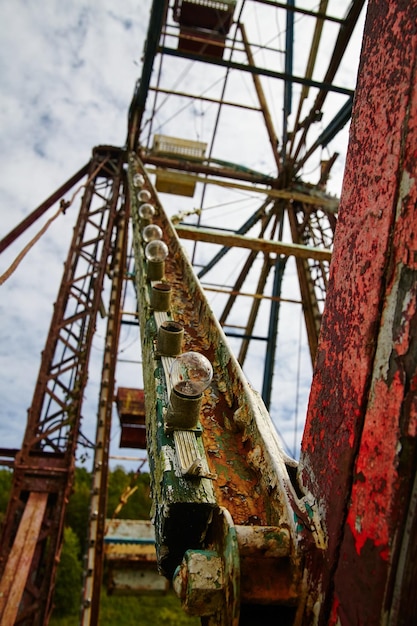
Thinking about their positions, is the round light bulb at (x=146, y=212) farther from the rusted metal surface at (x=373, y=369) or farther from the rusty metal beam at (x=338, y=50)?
the rusty metal beam at (x=338, y=50)

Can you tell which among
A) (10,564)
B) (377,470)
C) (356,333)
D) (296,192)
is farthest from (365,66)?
(296,192)

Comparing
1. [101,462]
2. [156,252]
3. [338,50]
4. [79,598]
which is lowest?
[79,598]

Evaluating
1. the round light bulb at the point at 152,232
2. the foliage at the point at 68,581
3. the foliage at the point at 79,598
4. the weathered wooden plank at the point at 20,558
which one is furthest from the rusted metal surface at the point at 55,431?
the foliage at the point at 68,581

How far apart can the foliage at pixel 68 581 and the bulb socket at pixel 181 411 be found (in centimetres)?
2537

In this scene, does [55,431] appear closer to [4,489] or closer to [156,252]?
[156,252]

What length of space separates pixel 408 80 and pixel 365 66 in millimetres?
253

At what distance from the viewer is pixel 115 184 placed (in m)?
8.20

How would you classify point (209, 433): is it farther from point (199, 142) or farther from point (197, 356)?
point (199, 142)

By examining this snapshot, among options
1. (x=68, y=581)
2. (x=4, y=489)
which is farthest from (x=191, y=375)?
(x=4, y=489)

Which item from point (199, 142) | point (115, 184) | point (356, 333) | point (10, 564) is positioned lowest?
point (10, 564)

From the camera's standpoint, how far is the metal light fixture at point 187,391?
152 centimetres

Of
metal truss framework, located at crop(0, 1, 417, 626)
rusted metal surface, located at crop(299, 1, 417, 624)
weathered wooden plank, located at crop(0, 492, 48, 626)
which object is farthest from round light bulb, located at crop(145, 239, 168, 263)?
weathered wooden plank, located at crop(0, 492, 48, 626)

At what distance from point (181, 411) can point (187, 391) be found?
0.22 feet

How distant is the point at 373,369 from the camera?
86 centimetres
